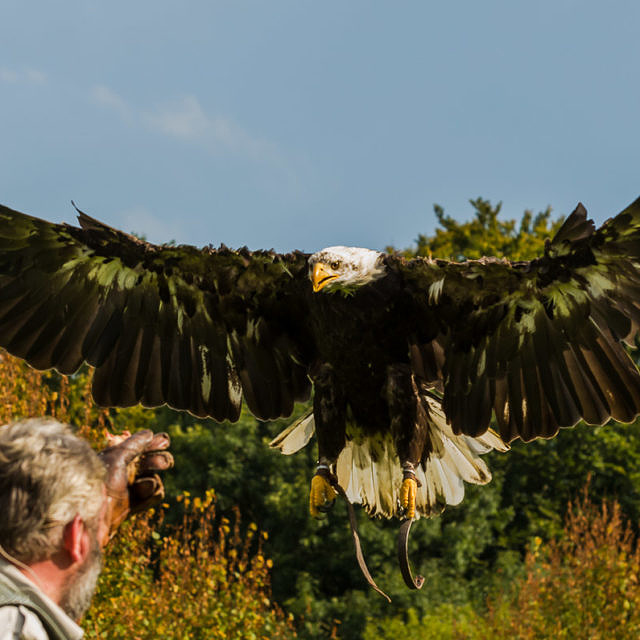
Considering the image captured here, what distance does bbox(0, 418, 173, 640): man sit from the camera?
1.98m

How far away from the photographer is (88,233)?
5203mm

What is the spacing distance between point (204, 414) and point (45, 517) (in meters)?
3.26

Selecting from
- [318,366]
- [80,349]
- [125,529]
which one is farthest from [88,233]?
[125,529]

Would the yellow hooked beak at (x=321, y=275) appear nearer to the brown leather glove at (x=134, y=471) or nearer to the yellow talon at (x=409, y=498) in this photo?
the yellow talon at (x=409, y=498)

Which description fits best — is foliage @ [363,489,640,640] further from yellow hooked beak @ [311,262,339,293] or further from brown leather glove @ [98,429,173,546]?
brown leather glove @ [98,429,173,546]

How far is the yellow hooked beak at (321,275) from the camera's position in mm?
4355

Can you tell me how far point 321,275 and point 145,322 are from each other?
1432 millimetres

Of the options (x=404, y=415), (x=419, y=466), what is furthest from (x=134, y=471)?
(x=419, y=466)

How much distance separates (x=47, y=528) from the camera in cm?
204

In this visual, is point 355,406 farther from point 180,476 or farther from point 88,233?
point 180,476

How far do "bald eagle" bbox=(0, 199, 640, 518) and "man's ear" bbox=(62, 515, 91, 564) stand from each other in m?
2.36

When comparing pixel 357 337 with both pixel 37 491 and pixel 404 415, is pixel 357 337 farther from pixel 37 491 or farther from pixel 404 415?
pixel 37 491

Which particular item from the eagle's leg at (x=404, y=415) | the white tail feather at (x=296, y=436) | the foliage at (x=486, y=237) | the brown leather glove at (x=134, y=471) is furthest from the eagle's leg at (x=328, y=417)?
the foliage at (x=486, y=237)

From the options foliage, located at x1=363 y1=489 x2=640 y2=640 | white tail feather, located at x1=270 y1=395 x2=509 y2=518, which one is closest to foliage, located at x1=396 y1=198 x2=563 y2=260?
foliage, located at x1=363 y1=489 x2=640 y2=640
